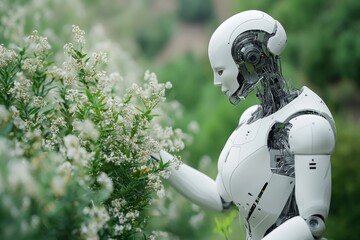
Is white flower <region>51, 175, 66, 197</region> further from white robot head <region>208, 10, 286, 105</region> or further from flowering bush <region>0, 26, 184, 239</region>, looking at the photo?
white robot head <region>208, 10, 286, 105</region>

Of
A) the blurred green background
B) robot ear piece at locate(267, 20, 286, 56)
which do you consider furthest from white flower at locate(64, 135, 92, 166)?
the blurred green background

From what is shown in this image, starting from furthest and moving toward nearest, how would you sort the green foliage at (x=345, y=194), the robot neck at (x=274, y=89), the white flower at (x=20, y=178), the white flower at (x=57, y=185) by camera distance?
the green foliage at (x=345, y=194) → the robot neck at (x=274, y=89) → the white flower at (x=57, y=185) → the white flower at (x=20, y=178)

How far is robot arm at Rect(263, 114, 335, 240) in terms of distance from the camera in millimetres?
3635

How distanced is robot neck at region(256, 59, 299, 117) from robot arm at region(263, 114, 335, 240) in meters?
0.34

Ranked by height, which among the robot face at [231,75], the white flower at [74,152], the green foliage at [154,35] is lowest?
the white flower at [74,152]

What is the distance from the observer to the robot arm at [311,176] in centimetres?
363

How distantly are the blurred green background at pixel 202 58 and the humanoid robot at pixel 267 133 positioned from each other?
1602 mm

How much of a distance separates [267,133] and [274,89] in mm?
252

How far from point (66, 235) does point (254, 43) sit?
4.87 feet

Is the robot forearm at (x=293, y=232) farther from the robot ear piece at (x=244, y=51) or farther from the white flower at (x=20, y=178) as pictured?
the white flower at (x=20, y=178)

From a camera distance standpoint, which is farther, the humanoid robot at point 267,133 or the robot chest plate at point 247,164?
the robot chest plate at point 247,164

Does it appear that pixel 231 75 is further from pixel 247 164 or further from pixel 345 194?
pixel 345 194

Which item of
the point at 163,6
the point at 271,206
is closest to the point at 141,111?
the point at 271,206

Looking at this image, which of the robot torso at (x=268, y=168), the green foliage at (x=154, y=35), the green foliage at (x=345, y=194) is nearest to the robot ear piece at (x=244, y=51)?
the robot torso at (x=268, y=168)
